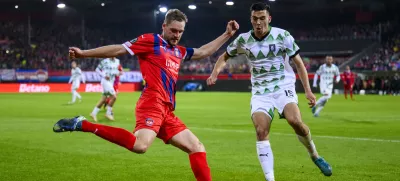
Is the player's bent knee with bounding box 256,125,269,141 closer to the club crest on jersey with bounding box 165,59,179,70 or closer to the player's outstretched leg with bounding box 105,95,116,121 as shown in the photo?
the club crest on jersey with bounding box 165,59,179,70

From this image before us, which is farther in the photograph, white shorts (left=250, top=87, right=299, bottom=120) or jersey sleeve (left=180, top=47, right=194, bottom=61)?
white shorts (left=250, top=87, right=299, bottom=120)

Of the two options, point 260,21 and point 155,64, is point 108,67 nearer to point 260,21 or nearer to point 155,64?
point 260,21

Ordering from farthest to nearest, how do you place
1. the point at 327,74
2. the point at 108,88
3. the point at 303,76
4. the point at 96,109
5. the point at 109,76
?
the point at 327,74 < the point at 109,76 < the point at 108,88 < the point at 96,109 < the point at 303,76

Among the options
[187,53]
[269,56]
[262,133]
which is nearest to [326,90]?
[269,56]

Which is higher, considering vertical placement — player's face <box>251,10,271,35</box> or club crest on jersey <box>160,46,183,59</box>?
player's face <box>251,10,271,35</box>

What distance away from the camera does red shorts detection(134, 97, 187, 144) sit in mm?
6289

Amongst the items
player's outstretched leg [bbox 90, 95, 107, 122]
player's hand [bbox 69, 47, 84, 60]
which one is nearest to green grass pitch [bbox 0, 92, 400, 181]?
player's hand [bbox 69, 47, 84, 60]

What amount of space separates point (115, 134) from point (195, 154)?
3.14ft

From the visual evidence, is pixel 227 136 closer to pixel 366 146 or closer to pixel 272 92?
pixel 366 146

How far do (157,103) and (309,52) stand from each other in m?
58.6

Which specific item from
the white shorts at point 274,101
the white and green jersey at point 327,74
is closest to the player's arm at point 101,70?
the white and green jersey at point 327,74

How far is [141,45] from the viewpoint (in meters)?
6.39

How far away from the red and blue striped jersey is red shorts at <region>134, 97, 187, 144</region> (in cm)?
8

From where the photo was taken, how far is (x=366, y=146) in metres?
11.6
